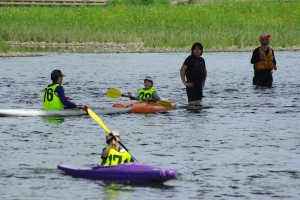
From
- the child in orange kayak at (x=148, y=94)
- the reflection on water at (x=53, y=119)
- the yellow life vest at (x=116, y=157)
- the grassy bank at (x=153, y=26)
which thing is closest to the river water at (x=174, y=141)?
the reflection on water at (x=53, y=119)

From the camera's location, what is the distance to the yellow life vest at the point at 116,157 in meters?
15.0

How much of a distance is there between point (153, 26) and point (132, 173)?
39.5 m

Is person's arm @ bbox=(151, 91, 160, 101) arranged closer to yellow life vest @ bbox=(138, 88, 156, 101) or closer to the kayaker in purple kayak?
yellow life vest @ bbox=(138, 88, 156, 101)

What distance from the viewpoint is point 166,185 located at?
14.8m

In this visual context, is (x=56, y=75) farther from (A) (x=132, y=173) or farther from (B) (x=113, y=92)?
(A) (x=132, y=173)

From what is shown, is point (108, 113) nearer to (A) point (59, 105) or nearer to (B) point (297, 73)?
(A) point (59, 105)

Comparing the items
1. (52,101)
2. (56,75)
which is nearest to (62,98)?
(52,101)

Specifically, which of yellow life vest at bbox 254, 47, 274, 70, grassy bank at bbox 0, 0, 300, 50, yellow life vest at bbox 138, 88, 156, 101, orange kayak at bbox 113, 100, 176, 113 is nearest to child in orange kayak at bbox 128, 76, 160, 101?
yellow life vest at bbox 138, 88, 156, 101

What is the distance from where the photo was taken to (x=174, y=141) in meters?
19.4

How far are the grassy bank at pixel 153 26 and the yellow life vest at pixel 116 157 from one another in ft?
115

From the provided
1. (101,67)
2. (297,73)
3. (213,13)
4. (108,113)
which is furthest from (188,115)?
(213,13)

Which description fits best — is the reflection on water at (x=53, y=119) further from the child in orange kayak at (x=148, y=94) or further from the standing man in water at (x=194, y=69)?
the standing man in water at (x=194, y=69)

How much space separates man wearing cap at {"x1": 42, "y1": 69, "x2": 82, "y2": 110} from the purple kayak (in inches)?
243

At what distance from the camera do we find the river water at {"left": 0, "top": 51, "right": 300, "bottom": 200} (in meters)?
14.6
